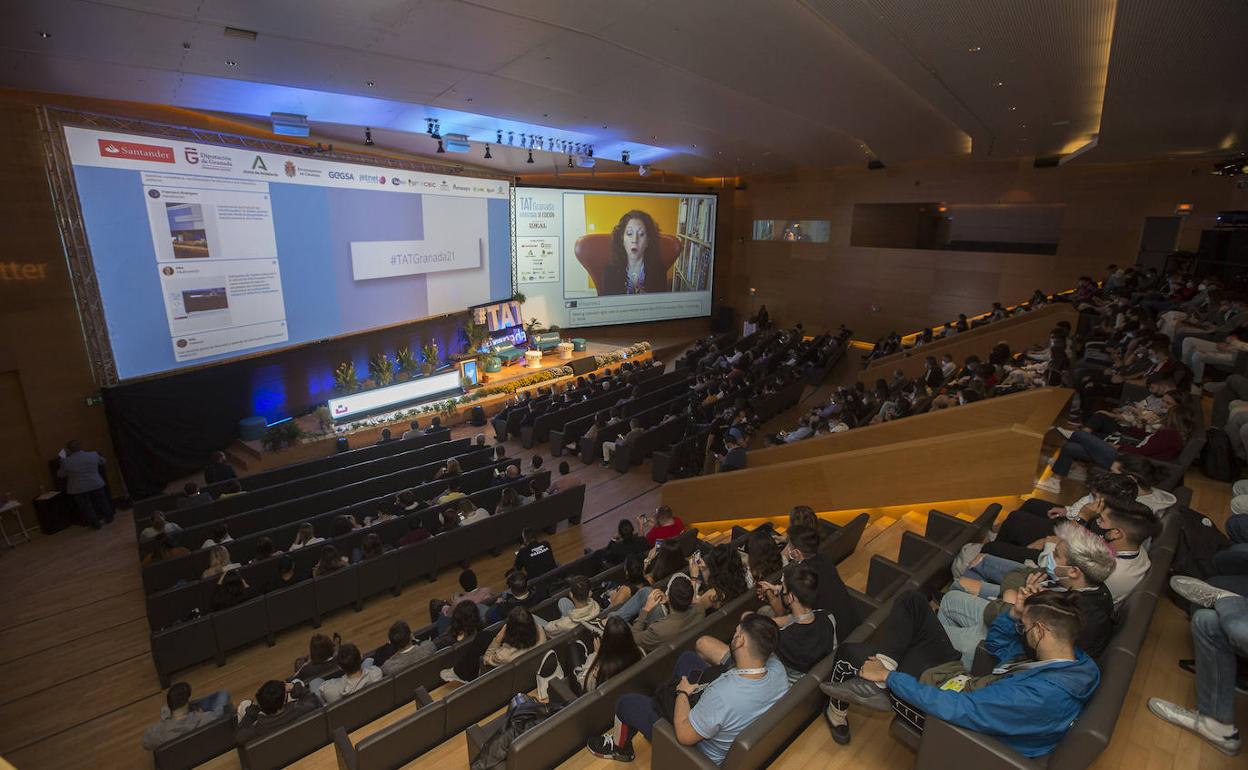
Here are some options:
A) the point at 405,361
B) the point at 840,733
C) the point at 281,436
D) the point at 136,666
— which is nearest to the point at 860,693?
the point at 840,733

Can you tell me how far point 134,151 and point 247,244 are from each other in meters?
1.85

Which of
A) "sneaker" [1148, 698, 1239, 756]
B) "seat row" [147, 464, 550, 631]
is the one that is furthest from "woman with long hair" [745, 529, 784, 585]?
"seat row" [147, 464, 550, 631]

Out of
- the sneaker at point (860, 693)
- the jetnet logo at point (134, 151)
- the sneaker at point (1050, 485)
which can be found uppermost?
the jetnet logo at point (134, 151)

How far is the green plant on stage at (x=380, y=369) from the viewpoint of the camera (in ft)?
39.1

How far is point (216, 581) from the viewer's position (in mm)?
5191

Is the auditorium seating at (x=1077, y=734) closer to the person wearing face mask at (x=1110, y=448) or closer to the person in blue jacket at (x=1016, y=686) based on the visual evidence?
the person in blue jacket at (x=1016, y=686)

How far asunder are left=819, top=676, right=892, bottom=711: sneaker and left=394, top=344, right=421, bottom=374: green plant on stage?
11609mm

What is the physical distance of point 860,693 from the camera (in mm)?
2451

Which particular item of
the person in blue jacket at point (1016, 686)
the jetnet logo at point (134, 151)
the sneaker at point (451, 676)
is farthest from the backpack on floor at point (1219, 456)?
the jetnet logo at point (134, 151)

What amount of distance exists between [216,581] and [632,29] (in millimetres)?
6523

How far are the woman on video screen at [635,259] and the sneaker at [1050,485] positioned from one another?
44.3 ft

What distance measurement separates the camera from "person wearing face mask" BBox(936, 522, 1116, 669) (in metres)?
2.38

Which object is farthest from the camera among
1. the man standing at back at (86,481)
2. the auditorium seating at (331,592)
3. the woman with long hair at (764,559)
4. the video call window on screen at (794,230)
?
the video call window on screen at (794,230)

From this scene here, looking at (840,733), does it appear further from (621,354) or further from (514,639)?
(621,354)
